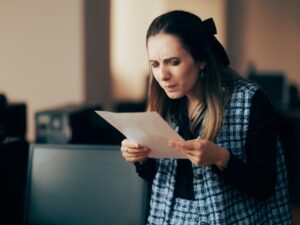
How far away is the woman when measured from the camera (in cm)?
131

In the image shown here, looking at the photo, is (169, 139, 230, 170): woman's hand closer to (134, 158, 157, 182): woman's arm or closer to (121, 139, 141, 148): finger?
(121, 139, 141, 148): finger

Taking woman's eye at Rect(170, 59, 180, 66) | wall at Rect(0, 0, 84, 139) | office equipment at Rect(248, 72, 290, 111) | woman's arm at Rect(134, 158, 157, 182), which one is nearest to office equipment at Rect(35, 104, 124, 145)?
wall at Rect(0, 0, 84, 139)

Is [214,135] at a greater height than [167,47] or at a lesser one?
lesser

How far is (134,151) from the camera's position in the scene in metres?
1.37

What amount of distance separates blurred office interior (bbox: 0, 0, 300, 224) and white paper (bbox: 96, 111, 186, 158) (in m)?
0.69

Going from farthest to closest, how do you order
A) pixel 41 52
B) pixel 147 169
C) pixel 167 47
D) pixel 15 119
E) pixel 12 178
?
pixel 41 52 → pixel 15 119 → pixel 12 178 → pixel 147 169 → pixel 167 47

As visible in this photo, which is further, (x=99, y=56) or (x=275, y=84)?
(x=275, y=84)

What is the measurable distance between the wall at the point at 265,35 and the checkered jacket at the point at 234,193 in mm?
4676

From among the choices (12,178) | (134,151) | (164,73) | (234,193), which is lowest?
(12,178)

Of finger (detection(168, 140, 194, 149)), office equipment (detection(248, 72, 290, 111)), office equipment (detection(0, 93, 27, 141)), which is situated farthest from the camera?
office equipment (detection(248, 72, 290, 111))

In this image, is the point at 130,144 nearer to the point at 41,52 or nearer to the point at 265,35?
the point at 41,52

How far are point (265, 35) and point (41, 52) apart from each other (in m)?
3.68

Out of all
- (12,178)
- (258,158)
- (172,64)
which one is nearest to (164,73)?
(172,64)

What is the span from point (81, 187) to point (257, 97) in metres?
0.63
